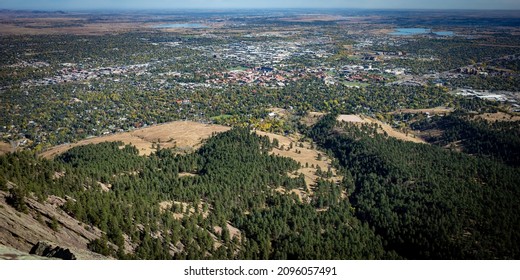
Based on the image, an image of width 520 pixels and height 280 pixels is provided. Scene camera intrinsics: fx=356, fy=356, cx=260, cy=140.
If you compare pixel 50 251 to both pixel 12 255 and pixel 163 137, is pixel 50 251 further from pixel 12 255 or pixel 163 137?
pixel 163 137

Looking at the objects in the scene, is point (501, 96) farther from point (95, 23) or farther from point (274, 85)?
point (95, 23)

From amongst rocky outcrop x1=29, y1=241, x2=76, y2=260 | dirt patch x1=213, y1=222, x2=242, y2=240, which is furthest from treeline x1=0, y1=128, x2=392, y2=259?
rocky outcrop x1=29, y1=241, x2=76, y2=260

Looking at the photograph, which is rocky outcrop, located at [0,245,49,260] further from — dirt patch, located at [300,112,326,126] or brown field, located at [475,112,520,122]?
brown field, located at [475,112,520,122]

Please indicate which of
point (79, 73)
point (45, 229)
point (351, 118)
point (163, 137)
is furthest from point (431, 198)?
point (79, 73)

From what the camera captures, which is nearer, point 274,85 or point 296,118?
point 296,118
